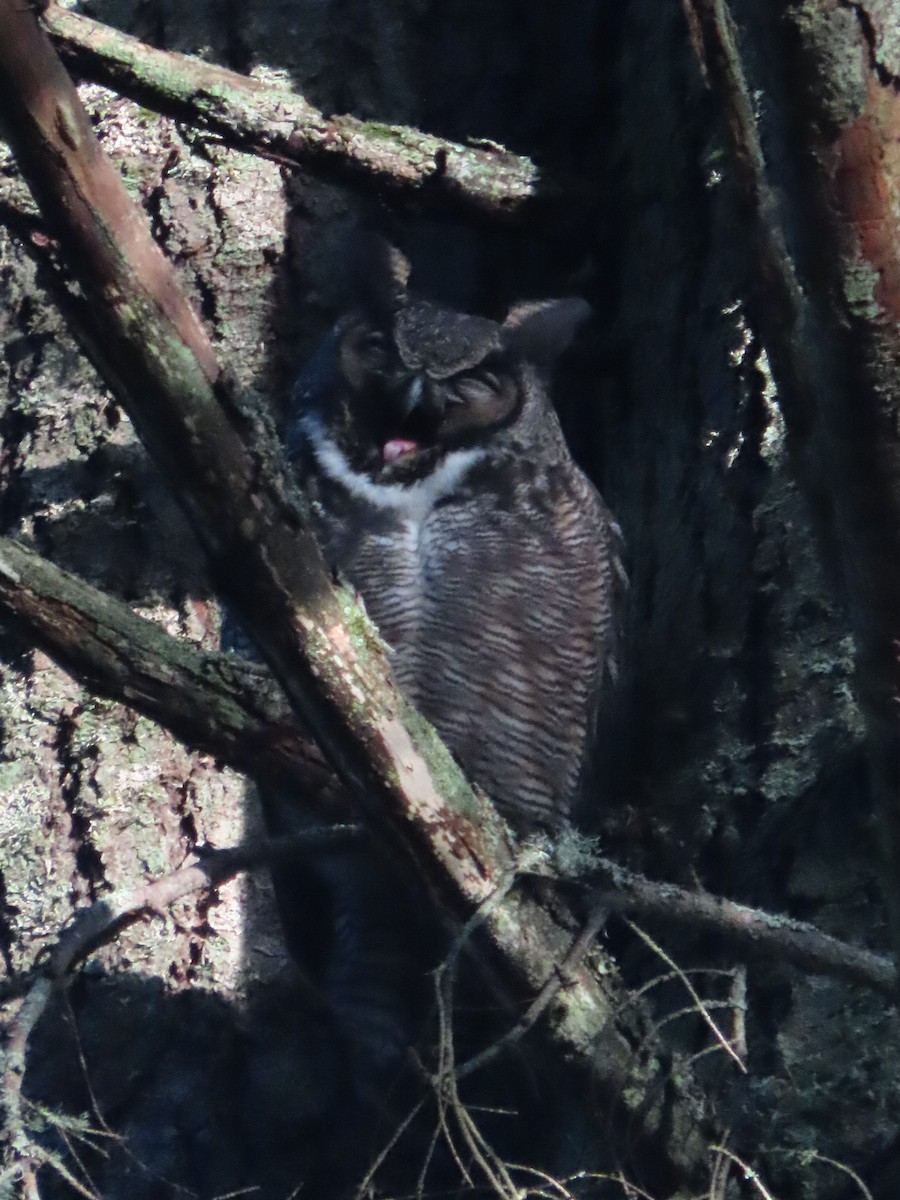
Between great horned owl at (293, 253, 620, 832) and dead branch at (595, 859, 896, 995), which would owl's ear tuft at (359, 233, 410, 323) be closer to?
great horned owl at (293, 253, 620, 832)

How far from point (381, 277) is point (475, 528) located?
482 mm

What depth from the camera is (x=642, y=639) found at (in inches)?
85.5

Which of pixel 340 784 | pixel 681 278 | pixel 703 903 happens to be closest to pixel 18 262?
pixel 681 278

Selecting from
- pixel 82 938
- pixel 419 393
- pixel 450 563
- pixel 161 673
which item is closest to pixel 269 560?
pixel 161 673

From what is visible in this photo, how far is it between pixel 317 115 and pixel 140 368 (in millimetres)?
1144

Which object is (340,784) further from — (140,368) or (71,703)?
(71,703)

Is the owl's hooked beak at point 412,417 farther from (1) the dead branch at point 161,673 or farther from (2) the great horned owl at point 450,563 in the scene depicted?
(1) the dead branch at point 161,673

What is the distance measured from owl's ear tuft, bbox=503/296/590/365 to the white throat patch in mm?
195

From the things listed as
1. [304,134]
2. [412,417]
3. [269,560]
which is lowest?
[269,560]

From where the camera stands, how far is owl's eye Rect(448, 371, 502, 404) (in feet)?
8.05

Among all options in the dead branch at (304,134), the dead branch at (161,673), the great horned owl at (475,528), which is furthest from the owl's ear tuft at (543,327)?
the dead branch at (161,673)

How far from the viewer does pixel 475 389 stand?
2467 millimetres

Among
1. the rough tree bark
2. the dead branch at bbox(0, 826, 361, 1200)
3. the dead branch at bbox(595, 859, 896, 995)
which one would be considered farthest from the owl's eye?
the dead branch at bbox(595, 859, 896, 995)

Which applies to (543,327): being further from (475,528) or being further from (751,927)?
(751,927)
